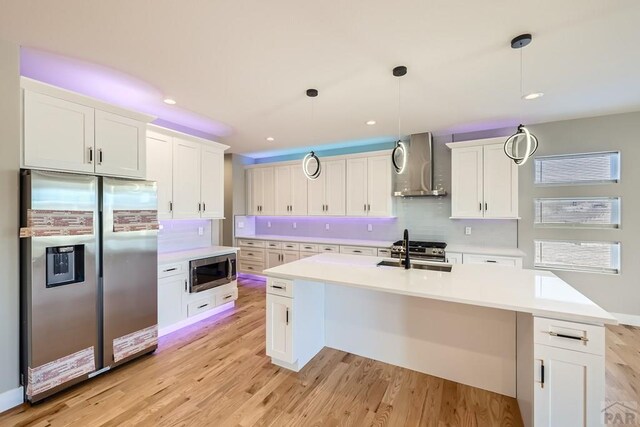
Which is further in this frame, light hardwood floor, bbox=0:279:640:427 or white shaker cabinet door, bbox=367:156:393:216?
white shaker cabinet door, bbox=367:156:393:216

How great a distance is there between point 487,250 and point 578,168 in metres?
1.67

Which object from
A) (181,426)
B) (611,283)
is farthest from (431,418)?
(611,283)

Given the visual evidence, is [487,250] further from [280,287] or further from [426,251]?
[280,287]

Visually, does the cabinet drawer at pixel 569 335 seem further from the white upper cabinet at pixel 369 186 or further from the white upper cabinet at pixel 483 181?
the white upper cabinet at pixel 369 186

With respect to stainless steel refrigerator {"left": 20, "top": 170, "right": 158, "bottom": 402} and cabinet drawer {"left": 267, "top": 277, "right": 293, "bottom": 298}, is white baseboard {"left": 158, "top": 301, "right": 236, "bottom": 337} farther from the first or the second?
cabinet drawer {"left": 267, "top": 277, "right": 293, "bottom": 298}

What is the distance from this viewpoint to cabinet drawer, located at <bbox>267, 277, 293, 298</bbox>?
7.75ft

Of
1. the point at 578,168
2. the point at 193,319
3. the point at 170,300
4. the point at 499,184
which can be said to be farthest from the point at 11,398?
the point at 578,168

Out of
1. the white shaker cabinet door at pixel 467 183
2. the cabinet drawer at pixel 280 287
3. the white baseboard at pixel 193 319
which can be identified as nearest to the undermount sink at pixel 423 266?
the cabinet drawer at pixel 280 287

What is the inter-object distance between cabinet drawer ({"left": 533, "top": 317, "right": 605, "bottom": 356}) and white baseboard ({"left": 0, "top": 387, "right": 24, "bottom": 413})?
3582 millimetres

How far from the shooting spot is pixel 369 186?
15.7 feet

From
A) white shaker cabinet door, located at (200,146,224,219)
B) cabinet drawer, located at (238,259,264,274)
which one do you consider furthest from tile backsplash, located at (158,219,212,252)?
cabinet drawer, located at (238,259,264,274)

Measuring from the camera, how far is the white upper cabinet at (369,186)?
4.65 meters

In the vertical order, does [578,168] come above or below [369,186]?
above

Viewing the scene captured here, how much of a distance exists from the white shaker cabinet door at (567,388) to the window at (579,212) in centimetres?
314
